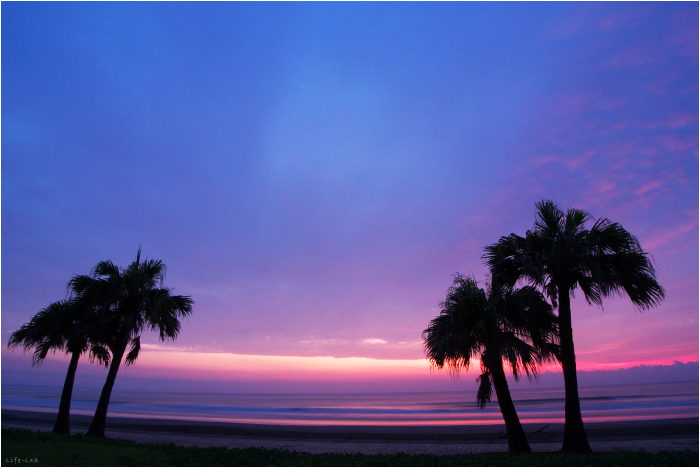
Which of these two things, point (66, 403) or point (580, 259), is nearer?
point (580, 259)

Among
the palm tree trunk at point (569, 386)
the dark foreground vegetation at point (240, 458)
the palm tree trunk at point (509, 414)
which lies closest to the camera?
the dark foreground vegetation at point (240, 458)

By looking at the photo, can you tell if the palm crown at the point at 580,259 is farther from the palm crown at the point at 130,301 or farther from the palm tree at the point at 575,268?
the palm crown at the point at 130,301

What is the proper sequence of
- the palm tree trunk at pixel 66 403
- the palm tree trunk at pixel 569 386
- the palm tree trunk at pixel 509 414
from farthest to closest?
the palm tree trunk at pixel 66 403 < the palm tree trunk at pixel 509 414 < the palm tree trunk at pixel 569 386

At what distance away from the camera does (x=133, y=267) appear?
61.8 feet

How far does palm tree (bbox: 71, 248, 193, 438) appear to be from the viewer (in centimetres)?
1764

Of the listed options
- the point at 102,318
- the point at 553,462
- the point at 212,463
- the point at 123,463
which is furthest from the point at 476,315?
the point at 102,318

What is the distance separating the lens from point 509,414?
13133 mm

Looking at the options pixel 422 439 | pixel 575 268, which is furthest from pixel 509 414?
pixel 422 439

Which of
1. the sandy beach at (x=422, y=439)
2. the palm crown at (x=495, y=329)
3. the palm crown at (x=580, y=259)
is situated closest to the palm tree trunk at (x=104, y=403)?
the sandy beach at (x=422, y=439)

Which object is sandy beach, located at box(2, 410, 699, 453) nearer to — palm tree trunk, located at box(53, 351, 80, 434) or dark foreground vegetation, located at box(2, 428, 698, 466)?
palm tree trunk, located at box(53, 351, 80, 434)

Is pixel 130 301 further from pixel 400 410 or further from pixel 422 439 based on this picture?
pixel 400 410

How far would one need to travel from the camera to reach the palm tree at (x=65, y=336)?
1788 centimetres

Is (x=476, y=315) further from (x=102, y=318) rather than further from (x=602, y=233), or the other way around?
(x=102, y=318)

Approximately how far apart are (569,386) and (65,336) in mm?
22033
